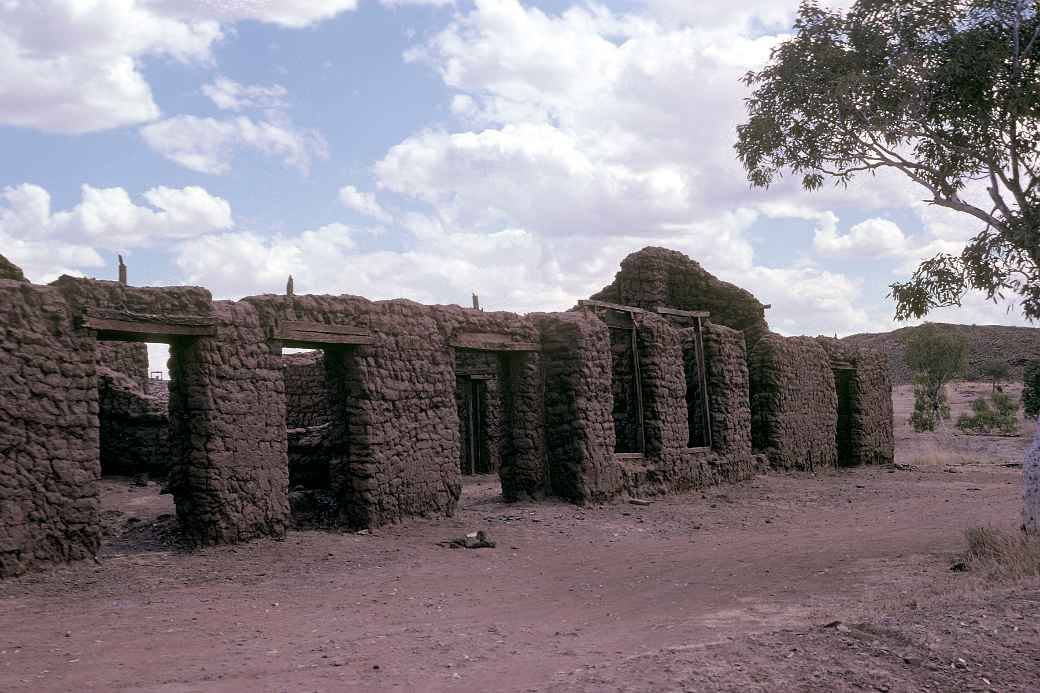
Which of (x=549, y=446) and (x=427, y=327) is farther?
(x=549, y=446)

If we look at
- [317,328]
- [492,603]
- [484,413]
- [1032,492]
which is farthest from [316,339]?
[484,413]

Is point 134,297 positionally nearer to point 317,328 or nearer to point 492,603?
point 317,328

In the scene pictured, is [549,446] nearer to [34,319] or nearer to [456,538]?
[456,538]

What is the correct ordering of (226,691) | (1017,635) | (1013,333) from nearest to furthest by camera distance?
(226,691) → (1017,635) → (1013,333)

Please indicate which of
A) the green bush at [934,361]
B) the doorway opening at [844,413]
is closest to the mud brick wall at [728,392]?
the doorway opening at [844,413]

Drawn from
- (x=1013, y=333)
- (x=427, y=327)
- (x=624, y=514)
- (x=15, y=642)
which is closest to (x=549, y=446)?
(x=624, y=514)

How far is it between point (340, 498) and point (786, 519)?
6.38 m

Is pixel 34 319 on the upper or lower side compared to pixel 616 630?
upper

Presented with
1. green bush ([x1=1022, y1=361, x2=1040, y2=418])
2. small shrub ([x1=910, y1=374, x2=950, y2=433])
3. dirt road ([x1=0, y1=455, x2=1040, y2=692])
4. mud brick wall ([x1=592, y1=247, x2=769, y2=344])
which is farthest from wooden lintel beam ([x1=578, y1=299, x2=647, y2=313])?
small shrub ([x1=910, y1=374, x2=950, y2=433])

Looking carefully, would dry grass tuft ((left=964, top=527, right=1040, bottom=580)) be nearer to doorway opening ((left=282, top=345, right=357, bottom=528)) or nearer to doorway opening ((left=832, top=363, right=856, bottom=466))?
doorway opening ((left=282, top=345, right=357, bottom=528))

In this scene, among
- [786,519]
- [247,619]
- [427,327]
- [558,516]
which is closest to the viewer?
[247,619]

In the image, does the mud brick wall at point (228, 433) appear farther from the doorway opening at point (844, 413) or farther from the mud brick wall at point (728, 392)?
the doorway opening at point (844, 413)

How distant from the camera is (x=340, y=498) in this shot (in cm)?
1109

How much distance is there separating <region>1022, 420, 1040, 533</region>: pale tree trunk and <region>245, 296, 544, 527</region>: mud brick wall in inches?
243
